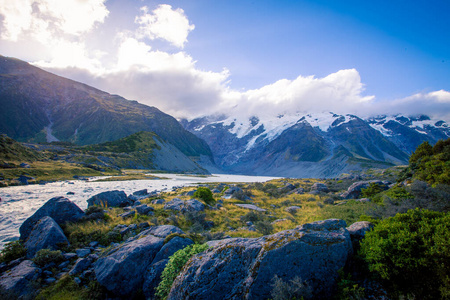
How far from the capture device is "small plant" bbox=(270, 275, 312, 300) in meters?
5.51

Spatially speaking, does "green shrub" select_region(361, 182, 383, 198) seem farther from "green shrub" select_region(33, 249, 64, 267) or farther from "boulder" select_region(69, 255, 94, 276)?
"green shrub" select_region(33, 249, 64, 267)

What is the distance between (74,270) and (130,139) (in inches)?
6995

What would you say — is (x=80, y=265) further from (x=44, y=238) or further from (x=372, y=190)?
(x=372, y=190)

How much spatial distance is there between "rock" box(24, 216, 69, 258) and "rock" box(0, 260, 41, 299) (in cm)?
166

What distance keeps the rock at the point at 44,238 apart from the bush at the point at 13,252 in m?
0.25

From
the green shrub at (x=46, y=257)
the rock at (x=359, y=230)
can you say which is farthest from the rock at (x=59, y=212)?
the rock at (x=359, y=230)

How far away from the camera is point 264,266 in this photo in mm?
6285

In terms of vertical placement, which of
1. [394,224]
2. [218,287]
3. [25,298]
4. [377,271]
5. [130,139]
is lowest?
[25,298]

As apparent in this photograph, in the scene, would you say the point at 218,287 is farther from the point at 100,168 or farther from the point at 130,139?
the point at 130,139

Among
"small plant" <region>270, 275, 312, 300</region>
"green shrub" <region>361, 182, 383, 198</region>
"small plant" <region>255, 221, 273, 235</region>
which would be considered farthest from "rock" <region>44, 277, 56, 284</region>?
"green shrub" <region>361, 182, 383, 198</region>

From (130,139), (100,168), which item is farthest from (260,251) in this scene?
(130,139)

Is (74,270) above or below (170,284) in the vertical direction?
below

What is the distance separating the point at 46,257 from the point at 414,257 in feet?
50.6

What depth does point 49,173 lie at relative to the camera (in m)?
62.0
